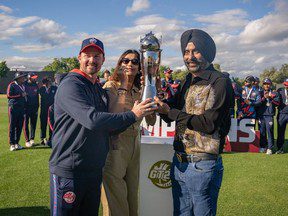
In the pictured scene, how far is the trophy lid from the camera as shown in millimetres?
2756

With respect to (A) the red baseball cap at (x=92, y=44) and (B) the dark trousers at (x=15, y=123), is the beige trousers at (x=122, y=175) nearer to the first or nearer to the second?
(A) the red baseball cap at (x=92, y=44)

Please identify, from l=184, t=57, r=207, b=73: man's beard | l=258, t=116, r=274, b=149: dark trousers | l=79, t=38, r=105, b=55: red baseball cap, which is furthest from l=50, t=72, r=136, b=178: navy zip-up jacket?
l=258, t=116, r=274, b=149: dark trousers

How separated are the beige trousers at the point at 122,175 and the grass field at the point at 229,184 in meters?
1.81

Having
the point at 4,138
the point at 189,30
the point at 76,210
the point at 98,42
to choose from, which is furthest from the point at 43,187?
the point at 4,138

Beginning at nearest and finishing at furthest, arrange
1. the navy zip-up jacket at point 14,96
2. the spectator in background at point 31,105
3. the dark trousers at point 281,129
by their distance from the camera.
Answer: the navy zip-up jacket at point 14,96 < the dark trousers at point 281,129 < the spectator in background at point 31,105

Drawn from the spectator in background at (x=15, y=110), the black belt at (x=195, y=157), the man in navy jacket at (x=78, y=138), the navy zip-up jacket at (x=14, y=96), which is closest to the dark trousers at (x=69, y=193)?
the man in navy jacket at (x=78, y=138)

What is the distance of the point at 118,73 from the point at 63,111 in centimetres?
95

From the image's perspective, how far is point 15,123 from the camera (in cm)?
845

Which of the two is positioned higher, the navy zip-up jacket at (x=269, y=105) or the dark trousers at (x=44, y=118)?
the navy zip-up jacket at (x=269, y=105)

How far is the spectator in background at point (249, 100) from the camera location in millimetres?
9115

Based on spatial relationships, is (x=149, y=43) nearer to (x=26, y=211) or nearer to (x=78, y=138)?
(x=78, y=138)

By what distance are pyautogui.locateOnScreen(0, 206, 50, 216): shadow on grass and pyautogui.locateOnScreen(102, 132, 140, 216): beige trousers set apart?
1.78 meters

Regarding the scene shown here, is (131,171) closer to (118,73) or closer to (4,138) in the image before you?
(118,73)

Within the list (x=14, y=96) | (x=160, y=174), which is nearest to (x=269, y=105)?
(x=160, y=174)
